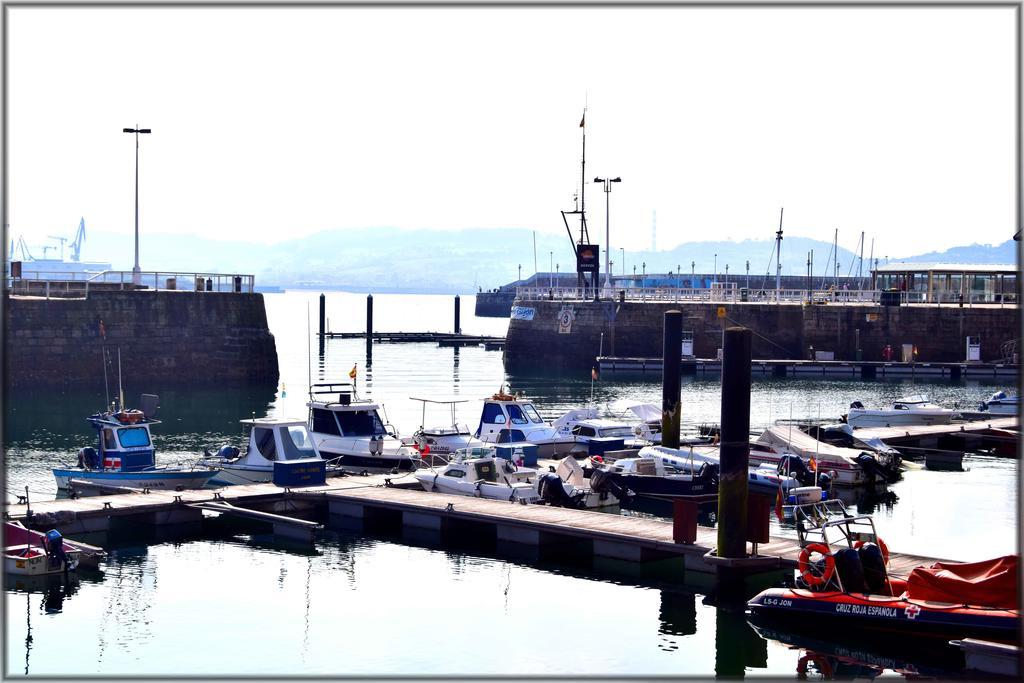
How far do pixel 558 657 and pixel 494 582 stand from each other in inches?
187

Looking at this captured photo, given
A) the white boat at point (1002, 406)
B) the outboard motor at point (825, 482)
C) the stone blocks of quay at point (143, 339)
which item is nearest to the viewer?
the outboard motor at point (825, 482)

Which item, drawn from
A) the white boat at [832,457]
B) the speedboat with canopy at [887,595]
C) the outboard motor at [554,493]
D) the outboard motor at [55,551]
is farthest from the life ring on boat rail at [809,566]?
the white boat at [832,457]

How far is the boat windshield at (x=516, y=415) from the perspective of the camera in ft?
124

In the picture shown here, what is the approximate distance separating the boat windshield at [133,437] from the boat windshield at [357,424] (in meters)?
5.36

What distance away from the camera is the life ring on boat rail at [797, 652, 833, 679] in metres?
20.3

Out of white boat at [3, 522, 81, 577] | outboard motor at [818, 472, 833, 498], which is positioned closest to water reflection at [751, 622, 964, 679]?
white boat at [3, 522, 81, 577]

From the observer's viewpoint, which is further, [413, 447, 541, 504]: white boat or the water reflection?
[413, 447, 541, 504]: white boat

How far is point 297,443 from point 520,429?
24.7 ft

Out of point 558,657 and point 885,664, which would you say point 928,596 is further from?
point 558,657

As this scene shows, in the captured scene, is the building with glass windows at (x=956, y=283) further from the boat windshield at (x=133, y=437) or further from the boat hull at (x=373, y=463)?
the boat windshield at (x=133, y=437)

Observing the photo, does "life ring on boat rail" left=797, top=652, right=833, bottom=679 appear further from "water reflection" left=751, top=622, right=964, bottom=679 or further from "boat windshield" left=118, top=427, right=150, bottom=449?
"boat windshield" left=118, top=427, right=150, bottom=449

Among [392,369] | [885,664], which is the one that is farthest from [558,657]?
[392,369]

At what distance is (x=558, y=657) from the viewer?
68.5ft

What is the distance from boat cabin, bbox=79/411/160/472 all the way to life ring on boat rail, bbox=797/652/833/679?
734 inches
